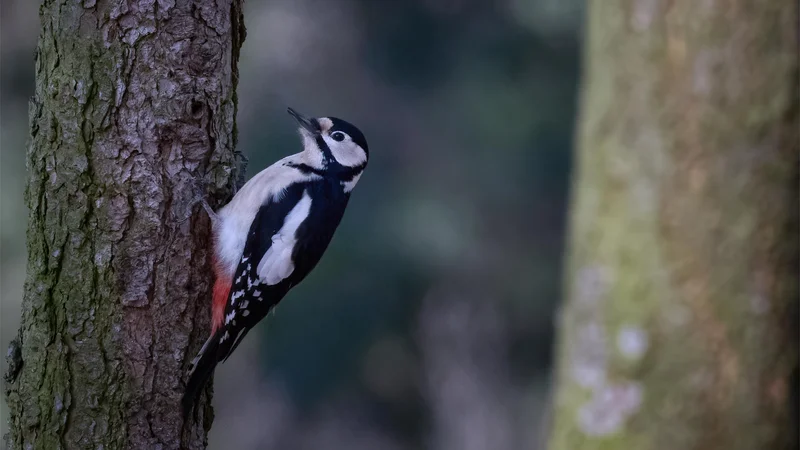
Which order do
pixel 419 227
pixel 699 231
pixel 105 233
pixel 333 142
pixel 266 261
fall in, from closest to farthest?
pixel 699 231, pixel 105 233, pixel 266 261, pixel 333 142, pixel 419 227

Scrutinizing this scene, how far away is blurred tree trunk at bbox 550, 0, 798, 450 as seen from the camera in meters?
1.58

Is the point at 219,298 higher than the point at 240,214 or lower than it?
lower

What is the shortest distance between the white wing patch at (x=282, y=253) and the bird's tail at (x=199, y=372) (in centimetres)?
44

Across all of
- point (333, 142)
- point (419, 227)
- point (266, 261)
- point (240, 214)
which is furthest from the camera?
point (419, 227)

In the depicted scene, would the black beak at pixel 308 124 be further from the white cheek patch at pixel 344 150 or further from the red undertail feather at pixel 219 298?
the red undertail feather at pixel 219 298

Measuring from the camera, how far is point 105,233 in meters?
2.77

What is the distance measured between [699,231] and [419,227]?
308 inches

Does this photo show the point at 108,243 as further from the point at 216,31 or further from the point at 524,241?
the point at 524,241

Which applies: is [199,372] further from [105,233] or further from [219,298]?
[105,233]

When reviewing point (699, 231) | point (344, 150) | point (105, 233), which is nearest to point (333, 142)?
point (344, 150)

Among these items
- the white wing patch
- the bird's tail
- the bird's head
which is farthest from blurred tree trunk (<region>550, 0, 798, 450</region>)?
the bird's head

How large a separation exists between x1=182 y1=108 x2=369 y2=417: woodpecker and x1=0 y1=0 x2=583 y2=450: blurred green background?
481cm

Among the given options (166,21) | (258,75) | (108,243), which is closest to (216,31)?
(166,21)

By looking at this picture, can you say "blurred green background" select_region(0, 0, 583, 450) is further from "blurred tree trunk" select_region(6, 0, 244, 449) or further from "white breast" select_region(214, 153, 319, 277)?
"blurred tree trunk" select_region(6, 0, 244, 449)
